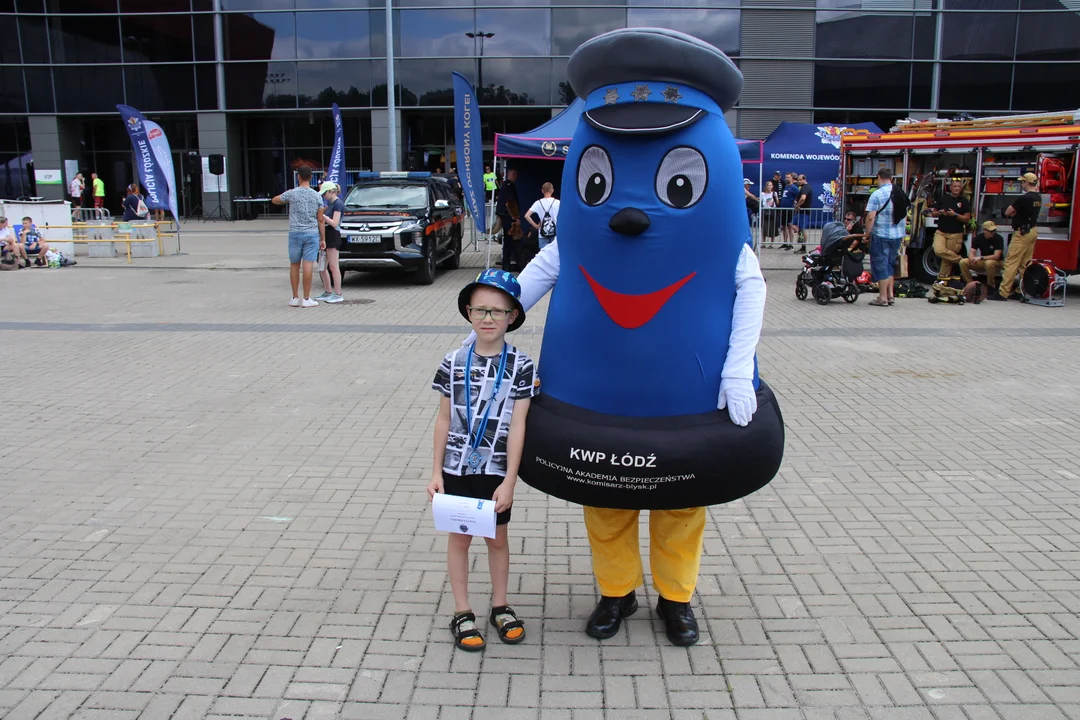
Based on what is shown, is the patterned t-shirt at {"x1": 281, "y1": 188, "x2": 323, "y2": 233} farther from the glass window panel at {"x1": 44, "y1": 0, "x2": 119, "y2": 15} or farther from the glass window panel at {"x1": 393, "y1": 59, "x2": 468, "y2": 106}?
the glass window panel at {"x1": 44, "y1": 0, "x2": 119, "y2": 15}

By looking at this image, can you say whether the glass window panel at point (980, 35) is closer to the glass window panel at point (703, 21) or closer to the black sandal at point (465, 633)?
the glass window panel at point (703, 21)

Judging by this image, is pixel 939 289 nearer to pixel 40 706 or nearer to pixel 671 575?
pixel 671 575

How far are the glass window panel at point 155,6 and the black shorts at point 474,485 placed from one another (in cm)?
3119

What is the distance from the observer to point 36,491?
213 inches

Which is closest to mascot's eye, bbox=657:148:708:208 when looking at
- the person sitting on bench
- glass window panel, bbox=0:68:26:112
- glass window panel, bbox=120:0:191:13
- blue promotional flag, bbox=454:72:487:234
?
the person sitting on bench

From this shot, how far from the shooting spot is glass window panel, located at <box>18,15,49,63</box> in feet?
100

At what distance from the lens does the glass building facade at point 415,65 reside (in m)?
27.3

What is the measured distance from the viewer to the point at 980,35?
27.3m

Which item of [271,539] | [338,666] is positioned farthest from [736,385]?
[271,539]

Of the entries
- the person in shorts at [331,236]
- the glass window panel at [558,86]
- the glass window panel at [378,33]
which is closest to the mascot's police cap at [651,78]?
the person in shorts at [331,236]

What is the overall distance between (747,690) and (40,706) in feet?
8.60

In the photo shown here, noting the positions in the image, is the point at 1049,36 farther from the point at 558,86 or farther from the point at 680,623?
the point at 680,623

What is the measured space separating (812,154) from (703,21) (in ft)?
24.4

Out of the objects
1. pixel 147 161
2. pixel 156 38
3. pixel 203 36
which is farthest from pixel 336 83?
pixel 147 161
